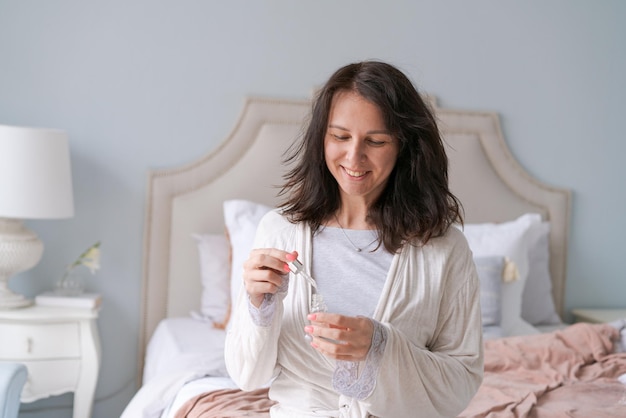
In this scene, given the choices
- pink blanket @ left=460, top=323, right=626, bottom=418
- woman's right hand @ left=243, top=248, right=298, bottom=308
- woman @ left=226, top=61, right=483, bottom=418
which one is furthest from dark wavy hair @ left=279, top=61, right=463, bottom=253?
pink blanket @ left=460, top=323, right=626, bottom=418

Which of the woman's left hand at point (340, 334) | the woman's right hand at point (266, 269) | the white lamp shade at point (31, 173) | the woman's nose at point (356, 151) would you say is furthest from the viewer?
the white lamp shade at point (31, 173)

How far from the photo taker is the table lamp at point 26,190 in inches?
105

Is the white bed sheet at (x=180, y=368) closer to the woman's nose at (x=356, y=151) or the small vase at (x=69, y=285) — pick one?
the small vase at (x=69, y=285)

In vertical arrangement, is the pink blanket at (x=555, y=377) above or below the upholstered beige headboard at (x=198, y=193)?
below

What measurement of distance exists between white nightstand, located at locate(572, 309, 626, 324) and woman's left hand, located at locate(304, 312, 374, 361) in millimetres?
2388

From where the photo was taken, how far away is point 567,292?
3643 mm

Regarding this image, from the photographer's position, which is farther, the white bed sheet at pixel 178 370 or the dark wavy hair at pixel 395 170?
the white bed sheet at pixel 178 370

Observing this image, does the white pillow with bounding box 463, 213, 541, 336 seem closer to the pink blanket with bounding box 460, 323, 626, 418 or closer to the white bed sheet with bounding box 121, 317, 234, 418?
the pink blanket with bounding box 460, 323, 626, 418

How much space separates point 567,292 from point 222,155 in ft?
5.95

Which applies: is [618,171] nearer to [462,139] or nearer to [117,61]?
[462,139]

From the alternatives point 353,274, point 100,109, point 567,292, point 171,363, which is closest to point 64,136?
point 100,109

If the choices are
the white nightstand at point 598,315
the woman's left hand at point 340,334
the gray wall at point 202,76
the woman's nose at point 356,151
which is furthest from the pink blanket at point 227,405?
the white nightstand at point 598,315

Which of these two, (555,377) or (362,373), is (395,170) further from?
(555,377)

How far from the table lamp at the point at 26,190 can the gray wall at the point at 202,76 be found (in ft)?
0.78
